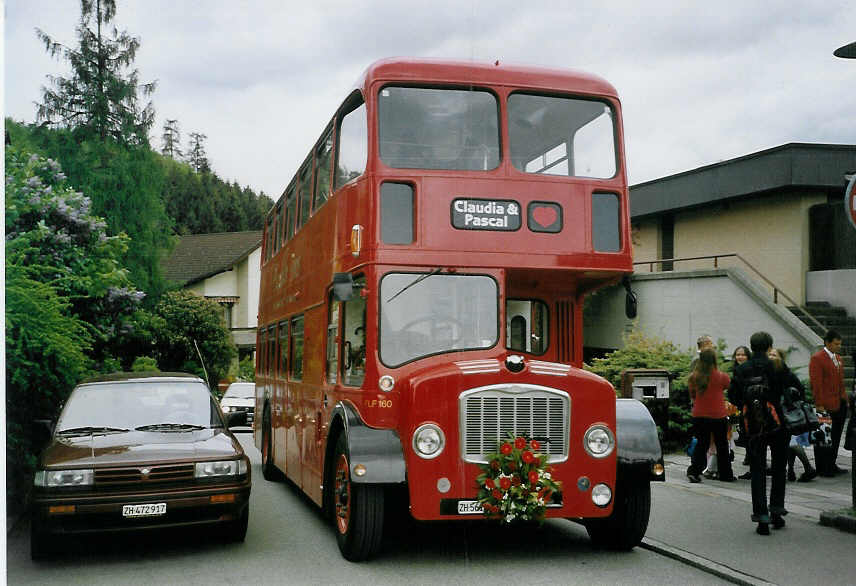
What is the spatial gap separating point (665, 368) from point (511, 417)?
9.54 metres

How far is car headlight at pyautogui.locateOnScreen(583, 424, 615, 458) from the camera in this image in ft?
25.6

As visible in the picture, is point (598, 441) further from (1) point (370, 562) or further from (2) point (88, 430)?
(2) point (88, 430)

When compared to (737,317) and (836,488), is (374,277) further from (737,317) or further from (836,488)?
(737,317)

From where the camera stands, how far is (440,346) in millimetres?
8141

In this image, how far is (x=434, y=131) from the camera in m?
8.36

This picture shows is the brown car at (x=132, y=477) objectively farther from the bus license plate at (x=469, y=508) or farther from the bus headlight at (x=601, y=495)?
the bus headlight at (x=601, y=495)

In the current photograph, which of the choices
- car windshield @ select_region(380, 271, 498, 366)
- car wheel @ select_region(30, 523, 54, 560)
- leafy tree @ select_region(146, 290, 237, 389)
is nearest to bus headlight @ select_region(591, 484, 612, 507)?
car windshield @ select_region(380, 271, 498, 366)

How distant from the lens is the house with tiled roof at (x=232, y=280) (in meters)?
51.1

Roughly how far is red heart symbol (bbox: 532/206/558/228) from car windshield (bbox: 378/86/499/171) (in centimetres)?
54

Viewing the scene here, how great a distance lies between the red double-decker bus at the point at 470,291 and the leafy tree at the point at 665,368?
6747mm

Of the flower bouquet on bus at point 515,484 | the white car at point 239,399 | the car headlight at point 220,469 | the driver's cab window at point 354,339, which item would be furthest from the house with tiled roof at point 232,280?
the flower bouquet on bus at point 515,484

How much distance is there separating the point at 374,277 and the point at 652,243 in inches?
917

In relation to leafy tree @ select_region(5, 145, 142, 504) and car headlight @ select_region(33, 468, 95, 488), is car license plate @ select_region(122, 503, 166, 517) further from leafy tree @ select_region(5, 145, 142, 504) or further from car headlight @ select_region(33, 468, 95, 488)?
leafy tree @ select_region(5, 145, 142, 504)

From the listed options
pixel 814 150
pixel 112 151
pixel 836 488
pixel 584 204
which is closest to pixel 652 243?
pixel 814 150
